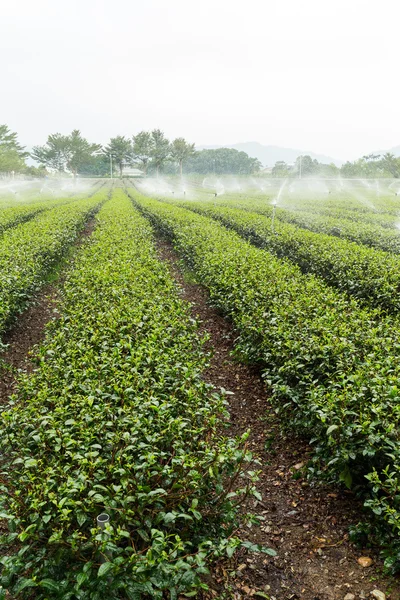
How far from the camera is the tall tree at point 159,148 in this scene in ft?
270

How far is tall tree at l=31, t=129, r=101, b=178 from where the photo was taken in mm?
75250

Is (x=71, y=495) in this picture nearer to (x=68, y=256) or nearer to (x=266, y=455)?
(x=266, y=455)

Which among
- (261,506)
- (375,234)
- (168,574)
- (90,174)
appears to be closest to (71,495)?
(168,574)

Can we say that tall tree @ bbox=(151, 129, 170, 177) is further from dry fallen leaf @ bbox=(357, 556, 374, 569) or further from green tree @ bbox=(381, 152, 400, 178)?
dry fallen leaf @ bbox=(357, 556, 374, 569)

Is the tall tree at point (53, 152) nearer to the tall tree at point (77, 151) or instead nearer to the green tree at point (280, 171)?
the tall tree at point (77, 151)

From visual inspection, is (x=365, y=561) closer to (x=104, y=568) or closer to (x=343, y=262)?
(x=104, y=568)

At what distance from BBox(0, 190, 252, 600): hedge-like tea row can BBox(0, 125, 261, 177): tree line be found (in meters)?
64.3

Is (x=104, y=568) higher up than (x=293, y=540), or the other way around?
(x=104, y=568)

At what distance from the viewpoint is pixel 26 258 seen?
7.28 m

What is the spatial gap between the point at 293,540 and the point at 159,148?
86.8 m

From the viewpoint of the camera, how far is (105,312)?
441 centimetres

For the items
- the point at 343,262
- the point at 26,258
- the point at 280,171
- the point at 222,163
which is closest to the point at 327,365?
the point at 343,262

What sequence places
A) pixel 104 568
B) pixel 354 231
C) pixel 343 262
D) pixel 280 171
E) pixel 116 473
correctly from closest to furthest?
pixel 104 568 → pixel 116 473 → pixel 343 262 → pixel 354 231 → pixel 280 171

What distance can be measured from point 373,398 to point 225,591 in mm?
1552
